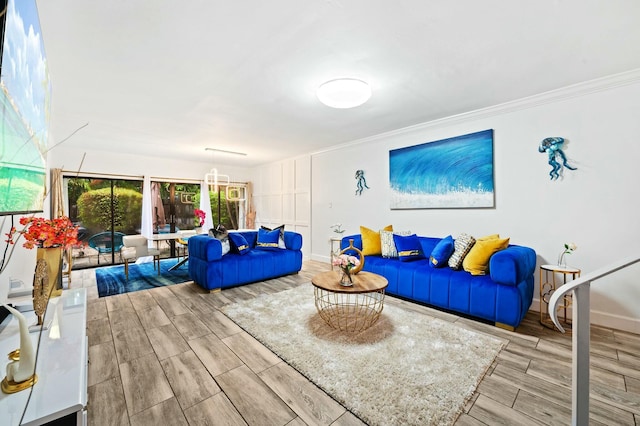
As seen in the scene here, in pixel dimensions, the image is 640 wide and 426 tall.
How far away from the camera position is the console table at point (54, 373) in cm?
84

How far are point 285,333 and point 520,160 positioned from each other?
134 inches

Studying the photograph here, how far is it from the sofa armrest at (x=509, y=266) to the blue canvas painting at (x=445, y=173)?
0.97 m

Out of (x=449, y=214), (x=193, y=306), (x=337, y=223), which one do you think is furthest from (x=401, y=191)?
(x=193, y=306)

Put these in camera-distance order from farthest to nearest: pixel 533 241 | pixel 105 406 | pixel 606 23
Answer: pixel 533 241 < pixel 606 23 < pixel 105 406

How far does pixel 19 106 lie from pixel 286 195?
5624mm

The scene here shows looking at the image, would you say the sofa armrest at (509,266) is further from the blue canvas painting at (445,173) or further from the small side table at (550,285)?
the blue canvas painting at (445,173)

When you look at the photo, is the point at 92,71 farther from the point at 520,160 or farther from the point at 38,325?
the point at 520,160

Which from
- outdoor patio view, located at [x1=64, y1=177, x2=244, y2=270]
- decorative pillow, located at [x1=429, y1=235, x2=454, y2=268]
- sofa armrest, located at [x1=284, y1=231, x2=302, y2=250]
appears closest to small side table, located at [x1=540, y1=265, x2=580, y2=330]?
decorative pillow, located at [x1=429, y1=235, x2=454, y2=268]

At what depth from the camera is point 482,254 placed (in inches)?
113

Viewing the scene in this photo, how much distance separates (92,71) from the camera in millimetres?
2455

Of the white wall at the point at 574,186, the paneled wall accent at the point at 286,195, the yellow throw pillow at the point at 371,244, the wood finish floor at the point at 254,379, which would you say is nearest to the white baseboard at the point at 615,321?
the white wall at the point at 574,186

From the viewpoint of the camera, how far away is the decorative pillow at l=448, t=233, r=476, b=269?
10.1ft

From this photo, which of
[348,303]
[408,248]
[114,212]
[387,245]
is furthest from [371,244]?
[114,212]

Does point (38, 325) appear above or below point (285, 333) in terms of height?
above
